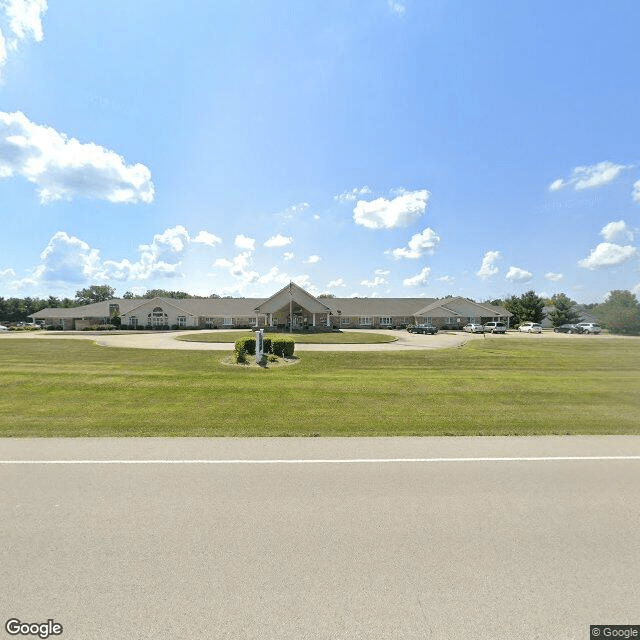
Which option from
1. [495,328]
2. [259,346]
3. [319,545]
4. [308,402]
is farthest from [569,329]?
[319,545]

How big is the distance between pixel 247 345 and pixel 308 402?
1056 cm

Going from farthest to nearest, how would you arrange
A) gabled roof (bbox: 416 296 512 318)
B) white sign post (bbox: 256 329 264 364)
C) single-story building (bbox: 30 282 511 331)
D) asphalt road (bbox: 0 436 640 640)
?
gabled roof (bbox: 416 296 512 318)
single-story building (bbox: 30 282 511 331)
white sign post (bbox: 256 329 264 364)
asphalt road (bbox: 0 436 640 640)

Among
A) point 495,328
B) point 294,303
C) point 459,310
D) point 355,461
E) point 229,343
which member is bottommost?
point 355,461

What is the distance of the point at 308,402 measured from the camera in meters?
10.4

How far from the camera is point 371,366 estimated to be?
752 inches

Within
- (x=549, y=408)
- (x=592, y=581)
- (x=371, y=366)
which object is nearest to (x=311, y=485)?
(x=592, y=581)

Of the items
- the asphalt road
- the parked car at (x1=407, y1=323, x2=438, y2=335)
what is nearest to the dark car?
the parked car at (x1=407, y1=323, x2=438, y2=335)

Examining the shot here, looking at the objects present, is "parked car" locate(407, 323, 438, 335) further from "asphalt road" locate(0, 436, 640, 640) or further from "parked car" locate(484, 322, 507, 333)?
"asphalt road" locate(0, 436, 640, 640)

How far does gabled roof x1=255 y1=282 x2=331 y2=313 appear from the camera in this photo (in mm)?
49031

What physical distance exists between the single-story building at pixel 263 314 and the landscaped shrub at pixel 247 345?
102ft

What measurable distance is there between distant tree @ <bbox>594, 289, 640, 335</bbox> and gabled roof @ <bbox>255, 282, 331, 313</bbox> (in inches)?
1902

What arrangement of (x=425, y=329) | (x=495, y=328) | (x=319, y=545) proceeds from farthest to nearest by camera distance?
(x=495, y=328), (x=425, y=329), (x=319, y=545)

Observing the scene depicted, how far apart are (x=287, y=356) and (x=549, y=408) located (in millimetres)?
13629

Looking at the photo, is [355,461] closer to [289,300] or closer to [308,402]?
[308,402]
